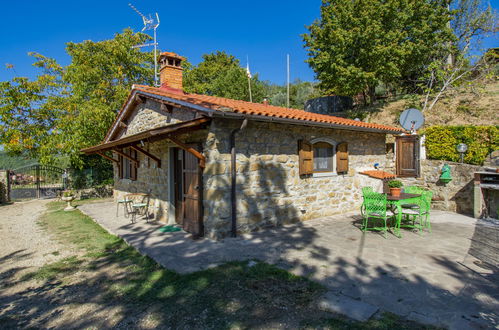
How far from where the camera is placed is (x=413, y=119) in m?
9.70

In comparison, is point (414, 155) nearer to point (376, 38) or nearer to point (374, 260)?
point (374, 260)

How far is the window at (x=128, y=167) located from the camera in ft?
30.9

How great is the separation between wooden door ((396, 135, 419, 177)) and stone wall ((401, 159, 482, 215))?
0.24 meters

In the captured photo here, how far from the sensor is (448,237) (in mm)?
5473

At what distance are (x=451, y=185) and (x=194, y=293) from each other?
27.7 ft

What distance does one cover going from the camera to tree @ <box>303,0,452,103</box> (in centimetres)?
1471

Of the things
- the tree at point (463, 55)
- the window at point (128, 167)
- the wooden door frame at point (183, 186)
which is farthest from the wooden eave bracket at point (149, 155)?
the tree at point (463, 55)

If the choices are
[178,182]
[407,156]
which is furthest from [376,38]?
[178,182]

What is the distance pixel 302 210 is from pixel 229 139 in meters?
2.83

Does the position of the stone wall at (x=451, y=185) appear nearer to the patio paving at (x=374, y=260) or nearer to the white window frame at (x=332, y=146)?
the patio paving at (x=374, y=260)

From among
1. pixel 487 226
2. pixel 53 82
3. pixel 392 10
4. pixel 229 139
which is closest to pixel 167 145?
pixel 229 139

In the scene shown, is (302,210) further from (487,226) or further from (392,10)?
(392,10)

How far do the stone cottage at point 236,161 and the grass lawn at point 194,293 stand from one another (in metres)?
1.70

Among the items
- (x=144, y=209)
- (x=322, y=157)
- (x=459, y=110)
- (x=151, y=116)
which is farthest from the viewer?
(x=459, y=110)
